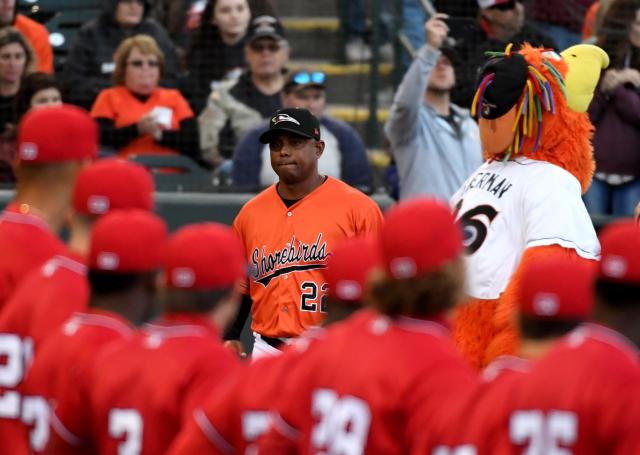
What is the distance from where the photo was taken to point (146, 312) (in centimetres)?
426

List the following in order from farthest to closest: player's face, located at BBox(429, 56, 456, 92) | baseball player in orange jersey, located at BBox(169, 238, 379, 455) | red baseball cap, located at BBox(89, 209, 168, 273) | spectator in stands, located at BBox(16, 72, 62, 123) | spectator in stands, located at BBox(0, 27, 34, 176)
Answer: spectator in stands, located at BBox(0, 27, 34, 176) → spectator in stands, located at BBox(16, 72, 62, 123) → player's face, located at BBox(429, 56, 456, 92) → red baseball cap, located at BBox(89, 209, 168, 273) → baseball player in orange jersey, located at BBox(169, 238, 379, 455)

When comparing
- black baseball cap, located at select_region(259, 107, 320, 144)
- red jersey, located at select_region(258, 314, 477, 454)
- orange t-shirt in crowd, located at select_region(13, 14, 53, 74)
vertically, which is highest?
red jersey, located at select_region(258, 314, 477, 454)

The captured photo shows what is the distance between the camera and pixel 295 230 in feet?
21.1

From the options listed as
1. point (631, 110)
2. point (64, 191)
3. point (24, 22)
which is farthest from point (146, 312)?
point (24, 22)

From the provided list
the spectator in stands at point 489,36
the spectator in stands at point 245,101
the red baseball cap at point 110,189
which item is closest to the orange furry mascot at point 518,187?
the red baseball cap at point 110,189

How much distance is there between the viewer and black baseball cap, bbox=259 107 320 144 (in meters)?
6.42

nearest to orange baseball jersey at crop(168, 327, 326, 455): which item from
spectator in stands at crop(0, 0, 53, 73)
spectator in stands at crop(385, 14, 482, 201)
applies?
spectator in stands at crop(385, 14, 482, 201)

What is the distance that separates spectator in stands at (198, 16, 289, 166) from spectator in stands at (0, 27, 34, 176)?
1.17m

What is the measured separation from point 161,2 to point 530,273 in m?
7.16

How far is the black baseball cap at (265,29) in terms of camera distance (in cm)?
945

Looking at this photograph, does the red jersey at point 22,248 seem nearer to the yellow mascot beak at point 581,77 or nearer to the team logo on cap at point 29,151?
the team logo on cap at point 29,151

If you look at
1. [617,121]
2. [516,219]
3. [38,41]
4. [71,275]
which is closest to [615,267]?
[71,275]

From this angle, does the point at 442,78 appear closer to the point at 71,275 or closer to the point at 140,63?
the point at 140,63

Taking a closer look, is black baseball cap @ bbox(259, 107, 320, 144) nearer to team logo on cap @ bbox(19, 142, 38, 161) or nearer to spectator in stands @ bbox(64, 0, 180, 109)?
team logo on cap @ bbox(19, 142, 38, 161)
